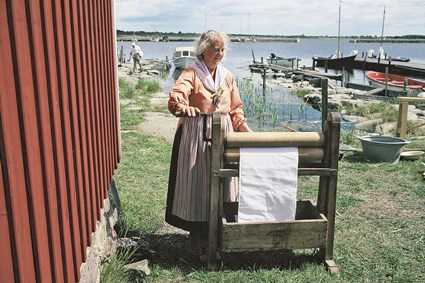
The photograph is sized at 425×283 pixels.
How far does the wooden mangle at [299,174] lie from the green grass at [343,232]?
0.23 m

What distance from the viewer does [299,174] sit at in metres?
A: 3.54

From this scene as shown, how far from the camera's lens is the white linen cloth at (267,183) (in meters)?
3.45

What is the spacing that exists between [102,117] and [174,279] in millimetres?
1413

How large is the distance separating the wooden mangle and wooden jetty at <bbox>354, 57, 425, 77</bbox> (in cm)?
3007

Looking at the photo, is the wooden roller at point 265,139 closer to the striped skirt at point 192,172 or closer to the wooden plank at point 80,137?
the striped skirt at point 192,172

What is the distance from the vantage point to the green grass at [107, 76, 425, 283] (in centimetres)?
369

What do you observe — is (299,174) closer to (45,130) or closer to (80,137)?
(80,137)

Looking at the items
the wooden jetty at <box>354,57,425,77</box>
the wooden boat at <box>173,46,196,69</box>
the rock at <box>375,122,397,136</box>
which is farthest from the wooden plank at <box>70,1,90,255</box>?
the wooden boat at <box>173,46,196,69</box>

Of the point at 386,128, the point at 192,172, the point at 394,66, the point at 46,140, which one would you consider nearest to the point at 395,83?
the point at 386,128

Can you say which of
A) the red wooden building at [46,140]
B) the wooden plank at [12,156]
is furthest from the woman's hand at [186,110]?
the wooden plank at [12,156]

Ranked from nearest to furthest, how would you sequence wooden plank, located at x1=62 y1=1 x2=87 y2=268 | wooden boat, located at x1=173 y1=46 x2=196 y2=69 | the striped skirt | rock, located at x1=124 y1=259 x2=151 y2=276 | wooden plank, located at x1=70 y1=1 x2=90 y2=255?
wooden plank, located at x1=62 y1=1 x2=87 y2=268, wooden plank, located at x1=70 y1=1 x2=90 y2=255, rock, located at x1=124 y1=259 x2=151 y2=276, the striped skirt, wooden boat, located at x1=173 y1=46 x2=196 y2=69

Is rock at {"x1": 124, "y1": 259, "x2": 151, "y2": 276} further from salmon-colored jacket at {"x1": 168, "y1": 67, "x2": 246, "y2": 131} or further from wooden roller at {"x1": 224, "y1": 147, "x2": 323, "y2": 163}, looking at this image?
salmon-colored jacket at {"x1": 168, "y1": 67, "x2": 246, "y2": 131}

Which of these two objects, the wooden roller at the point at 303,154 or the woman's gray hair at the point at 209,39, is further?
the woman's gray hair at the point at 209,39

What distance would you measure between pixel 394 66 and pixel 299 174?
106 ft
